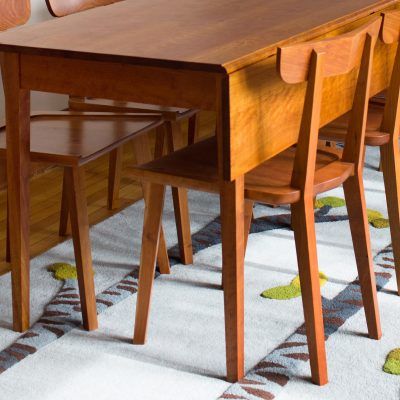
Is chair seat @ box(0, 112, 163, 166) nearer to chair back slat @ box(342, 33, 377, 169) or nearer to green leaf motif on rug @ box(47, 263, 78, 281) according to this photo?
green leaf motif on rug @ box(47, 263, 78, 281)

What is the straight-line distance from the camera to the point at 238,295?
2.09 meters

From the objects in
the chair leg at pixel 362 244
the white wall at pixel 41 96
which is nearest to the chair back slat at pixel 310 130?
the chair leg at pixel 362 244

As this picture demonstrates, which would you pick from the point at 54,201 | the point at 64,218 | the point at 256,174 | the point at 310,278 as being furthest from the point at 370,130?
the point at 54,201

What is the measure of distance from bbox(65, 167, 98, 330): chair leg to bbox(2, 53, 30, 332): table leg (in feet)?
0.38

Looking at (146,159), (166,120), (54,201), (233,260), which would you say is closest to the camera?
(233,260)

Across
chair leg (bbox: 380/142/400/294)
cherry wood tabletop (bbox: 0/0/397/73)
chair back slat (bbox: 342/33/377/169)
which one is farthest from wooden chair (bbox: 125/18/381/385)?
chair leg (bbox: 380/142/400/294)

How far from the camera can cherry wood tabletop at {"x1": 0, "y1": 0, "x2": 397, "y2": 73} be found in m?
2.04

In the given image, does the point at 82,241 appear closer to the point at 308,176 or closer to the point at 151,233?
the point at 151,233

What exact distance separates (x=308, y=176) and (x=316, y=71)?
25 centimetres

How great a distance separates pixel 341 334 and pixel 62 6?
4.61ft

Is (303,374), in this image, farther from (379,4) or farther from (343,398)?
(379,4)

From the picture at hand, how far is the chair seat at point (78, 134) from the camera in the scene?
241 cm

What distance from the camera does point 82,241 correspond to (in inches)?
95.2

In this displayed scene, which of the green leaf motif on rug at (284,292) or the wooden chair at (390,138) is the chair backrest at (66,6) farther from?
the green leaf motif on rug at (284,292)
